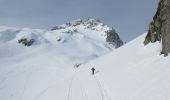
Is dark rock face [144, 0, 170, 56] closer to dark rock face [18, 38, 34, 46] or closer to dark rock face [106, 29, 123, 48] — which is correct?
dark rock face [18, 38, 34, 46]

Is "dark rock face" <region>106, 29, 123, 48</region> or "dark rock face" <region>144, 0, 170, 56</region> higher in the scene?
"dark rock face" <region>106, 29, 123, 48</region>

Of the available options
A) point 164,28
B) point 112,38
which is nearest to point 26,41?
point 112,38

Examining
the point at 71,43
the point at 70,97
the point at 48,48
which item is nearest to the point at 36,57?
the point at 48,48

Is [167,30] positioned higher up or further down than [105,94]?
higher up

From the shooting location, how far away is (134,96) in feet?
67.3

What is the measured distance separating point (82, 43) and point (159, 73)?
5215 inches

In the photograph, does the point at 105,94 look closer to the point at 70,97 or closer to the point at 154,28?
the point at 70,97

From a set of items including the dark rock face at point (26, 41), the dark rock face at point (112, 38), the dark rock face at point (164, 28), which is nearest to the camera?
the dark rock face at point (164, 28)

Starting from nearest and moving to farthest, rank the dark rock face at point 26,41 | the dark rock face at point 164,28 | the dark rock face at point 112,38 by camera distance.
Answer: the dark rock face at point 164,28 < the dark rock face at point 26,41 < the dark rock face at point 112,38

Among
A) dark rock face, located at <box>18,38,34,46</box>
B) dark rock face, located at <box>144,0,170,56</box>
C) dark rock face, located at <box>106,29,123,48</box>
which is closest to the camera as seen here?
dark rock face, located at <box>144,0,170,56</box>

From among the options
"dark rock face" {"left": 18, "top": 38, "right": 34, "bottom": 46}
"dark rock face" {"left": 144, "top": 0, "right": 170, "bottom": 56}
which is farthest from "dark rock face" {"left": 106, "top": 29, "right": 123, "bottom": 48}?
"dark rock face" {"left": 144, "top": 0, "right": 170, "bottom": 56}

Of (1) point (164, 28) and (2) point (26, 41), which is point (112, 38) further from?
(1) point (164, 28)

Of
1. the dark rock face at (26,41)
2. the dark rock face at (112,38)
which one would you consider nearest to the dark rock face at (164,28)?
the dark rock face at (26,41)

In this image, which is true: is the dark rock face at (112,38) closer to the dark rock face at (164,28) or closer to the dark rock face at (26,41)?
the dark rock face at (26,41)
